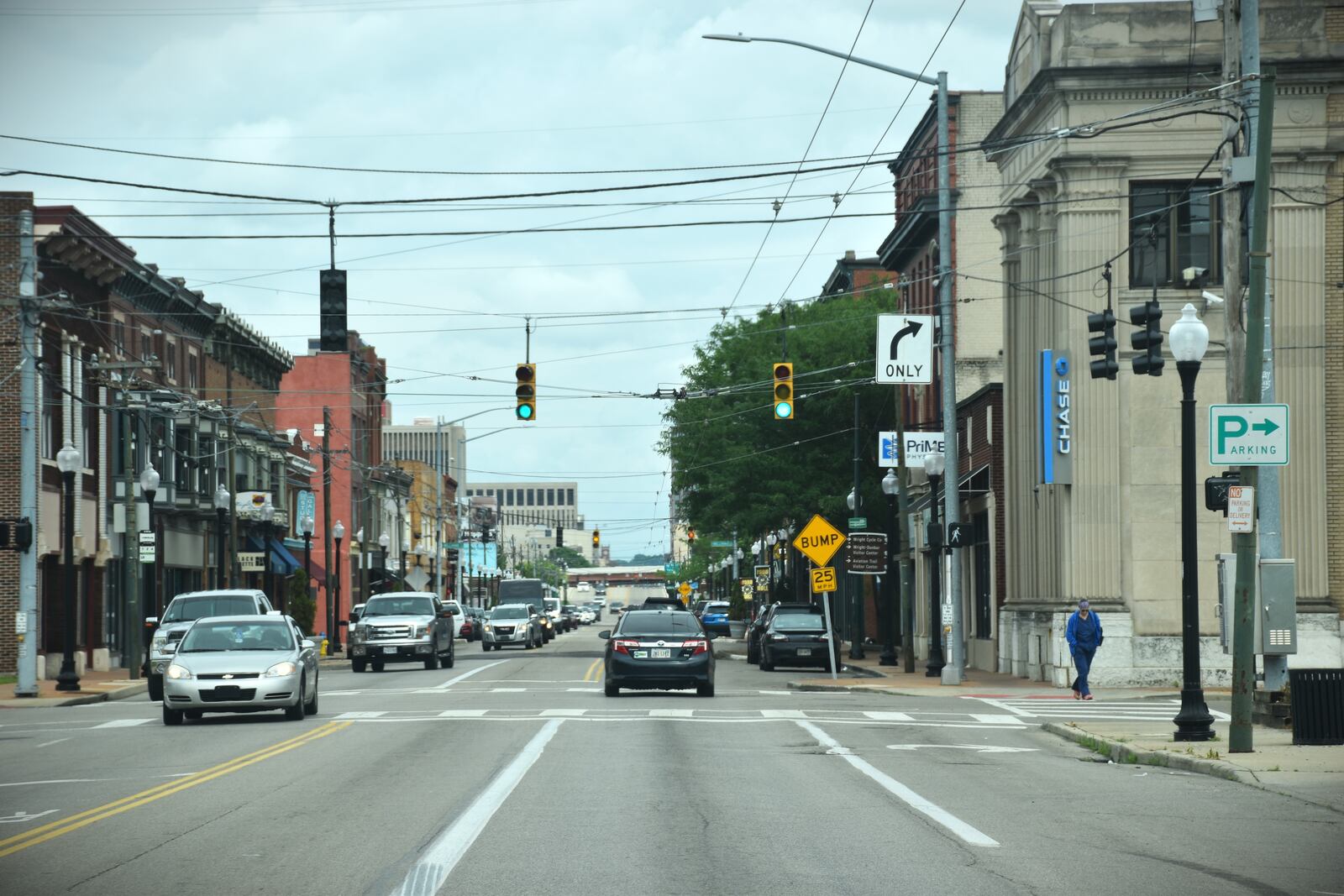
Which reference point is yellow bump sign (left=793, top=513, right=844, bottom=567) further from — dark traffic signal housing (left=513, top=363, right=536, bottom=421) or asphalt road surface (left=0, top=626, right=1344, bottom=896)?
asphalt road surface (left=0, top=626, right=1344, bottom=896)

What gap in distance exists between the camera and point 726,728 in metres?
23.7

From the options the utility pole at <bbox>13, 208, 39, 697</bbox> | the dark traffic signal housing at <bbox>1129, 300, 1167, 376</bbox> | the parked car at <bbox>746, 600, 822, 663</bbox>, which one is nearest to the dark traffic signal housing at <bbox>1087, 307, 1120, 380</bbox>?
the dark traffic signal housing at <bbox>1129, 300, 1167, 376</bbox>

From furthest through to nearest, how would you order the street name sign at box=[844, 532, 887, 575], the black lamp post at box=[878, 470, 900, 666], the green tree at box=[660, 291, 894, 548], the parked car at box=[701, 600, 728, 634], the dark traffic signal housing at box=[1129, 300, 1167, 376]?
the parked car at box=[701, 600, 728, 634]
the green tree at box=[660, 291, 894, 548]
the black lamp post at box=[878, 470, 900, 666]
the street name sign at box=[844, 532, 887, 575]
the dark traffic signal housing at box=[1129, 300, 1167, 376]

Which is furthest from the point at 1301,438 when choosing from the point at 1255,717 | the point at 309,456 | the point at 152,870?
the point at 309,456

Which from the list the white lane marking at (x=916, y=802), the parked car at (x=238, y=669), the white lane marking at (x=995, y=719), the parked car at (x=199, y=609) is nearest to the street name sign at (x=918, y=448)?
the white lane marking at (x=995, y=719)

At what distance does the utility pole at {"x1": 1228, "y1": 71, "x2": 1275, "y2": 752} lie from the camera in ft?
59.8

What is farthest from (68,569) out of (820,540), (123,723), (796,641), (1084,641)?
(1084,641)

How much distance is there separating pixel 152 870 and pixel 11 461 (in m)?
33.6

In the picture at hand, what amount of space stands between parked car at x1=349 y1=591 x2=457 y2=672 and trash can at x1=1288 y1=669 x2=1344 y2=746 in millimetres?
29095

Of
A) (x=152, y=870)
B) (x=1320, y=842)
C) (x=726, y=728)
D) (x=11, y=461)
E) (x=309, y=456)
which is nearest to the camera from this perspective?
(x=152, y=870)

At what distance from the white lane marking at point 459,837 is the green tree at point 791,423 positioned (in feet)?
122

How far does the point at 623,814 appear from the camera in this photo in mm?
13688

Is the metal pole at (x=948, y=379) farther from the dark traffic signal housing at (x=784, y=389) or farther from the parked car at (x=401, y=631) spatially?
the parked car at (x=401, y=631)

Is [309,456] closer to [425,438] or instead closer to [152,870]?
[152,870]
